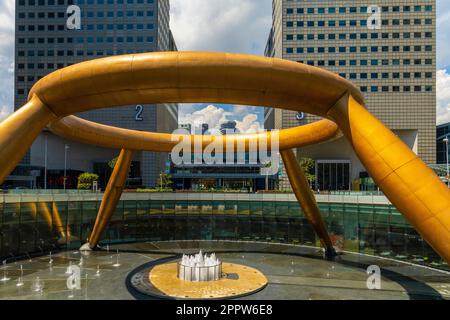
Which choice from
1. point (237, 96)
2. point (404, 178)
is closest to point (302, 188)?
point (237, 96)

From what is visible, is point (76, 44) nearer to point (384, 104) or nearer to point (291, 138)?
point (384, 104)

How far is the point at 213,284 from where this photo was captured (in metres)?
17.3

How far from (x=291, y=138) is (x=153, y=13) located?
8299cm

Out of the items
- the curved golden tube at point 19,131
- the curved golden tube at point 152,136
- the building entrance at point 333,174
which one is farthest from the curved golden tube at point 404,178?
the building entrance at point 333,174

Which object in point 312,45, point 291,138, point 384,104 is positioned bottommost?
point 291,138

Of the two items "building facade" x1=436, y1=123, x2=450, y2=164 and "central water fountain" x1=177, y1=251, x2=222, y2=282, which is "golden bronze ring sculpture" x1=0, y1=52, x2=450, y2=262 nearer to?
"central water fountain" x1=177, y1=251, x2=222, y2=282

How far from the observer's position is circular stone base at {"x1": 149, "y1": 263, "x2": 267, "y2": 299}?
15.5 m

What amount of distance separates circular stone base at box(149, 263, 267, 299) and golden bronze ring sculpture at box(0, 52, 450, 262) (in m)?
8.93

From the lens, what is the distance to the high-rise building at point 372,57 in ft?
247

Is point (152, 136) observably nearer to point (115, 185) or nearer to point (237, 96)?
point (115, 185)

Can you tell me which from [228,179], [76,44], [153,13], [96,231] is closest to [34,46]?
[76,44]

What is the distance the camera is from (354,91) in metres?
12.4

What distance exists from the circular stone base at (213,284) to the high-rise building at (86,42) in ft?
232

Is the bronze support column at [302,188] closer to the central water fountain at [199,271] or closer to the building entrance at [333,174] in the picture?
the central water fountain at [199,271]
